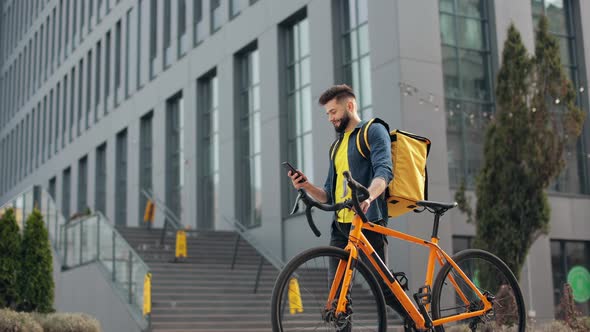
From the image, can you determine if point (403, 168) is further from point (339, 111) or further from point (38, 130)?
point (38, 130)

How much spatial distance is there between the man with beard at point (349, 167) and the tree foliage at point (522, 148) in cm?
1082

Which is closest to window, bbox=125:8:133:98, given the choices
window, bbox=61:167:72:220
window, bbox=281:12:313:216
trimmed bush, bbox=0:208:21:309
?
window, bbox=61:167:72:220

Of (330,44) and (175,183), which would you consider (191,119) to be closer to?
(175,183)

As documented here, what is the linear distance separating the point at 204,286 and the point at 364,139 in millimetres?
13376

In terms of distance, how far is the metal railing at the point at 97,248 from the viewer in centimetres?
1636

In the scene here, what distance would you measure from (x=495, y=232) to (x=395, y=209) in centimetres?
1108

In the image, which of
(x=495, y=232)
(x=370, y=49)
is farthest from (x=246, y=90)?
(x=495, y=232)

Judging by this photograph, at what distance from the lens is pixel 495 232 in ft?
52.7

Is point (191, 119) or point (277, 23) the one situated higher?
point (277, 23)

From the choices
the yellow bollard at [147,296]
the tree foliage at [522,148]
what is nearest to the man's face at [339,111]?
the yellow bollard at [147,296]

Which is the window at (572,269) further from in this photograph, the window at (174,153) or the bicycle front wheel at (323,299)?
the bicycle front wheel at (323,299)

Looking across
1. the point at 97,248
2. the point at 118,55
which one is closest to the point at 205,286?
the point at 97,248

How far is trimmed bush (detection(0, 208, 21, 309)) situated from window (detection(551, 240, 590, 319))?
12.6 meters

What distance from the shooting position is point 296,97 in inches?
926
